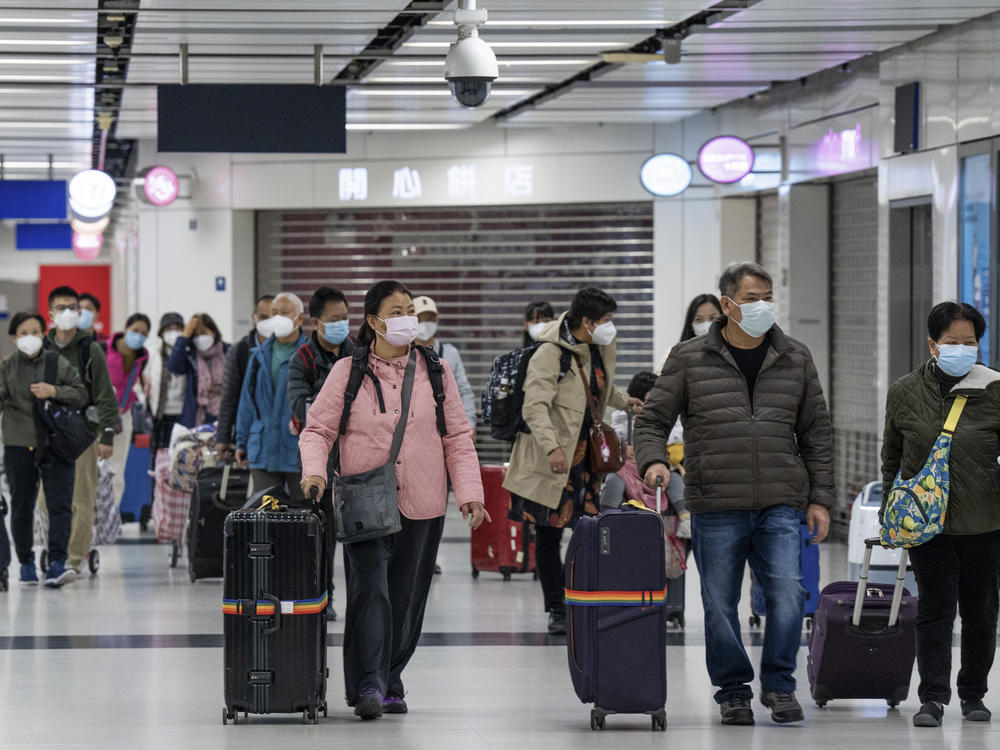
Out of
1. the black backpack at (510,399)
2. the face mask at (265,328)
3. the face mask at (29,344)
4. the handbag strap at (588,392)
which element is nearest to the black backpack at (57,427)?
the face mask at (29,344)

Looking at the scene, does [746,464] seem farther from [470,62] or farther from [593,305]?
[470,62]

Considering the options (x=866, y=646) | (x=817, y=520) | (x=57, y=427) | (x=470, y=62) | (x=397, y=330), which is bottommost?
(x=866, y=646)

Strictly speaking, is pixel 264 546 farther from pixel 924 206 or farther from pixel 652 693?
pixel 924 206

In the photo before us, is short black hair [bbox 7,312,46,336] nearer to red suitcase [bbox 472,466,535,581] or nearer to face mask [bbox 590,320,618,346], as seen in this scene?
red suitcase [bbox 472,466,535,581]

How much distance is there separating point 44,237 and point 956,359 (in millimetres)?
33054

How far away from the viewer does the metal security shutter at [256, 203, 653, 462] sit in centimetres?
1822

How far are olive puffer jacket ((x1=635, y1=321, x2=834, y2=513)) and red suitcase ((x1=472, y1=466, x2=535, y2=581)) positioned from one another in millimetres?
4539

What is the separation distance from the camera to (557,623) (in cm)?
880

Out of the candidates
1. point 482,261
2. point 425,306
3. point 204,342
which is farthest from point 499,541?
point 482,261

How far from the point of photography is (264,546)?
6336 millimetres

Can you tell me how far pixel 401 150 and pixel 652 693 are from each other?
12.6 metres

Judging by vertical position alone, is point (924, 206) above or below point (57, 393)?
above

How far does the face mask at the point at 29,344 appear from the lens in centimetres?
1046

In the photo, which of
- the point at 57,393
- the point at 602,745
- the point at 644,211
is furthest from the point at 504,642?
the point at 644,211
